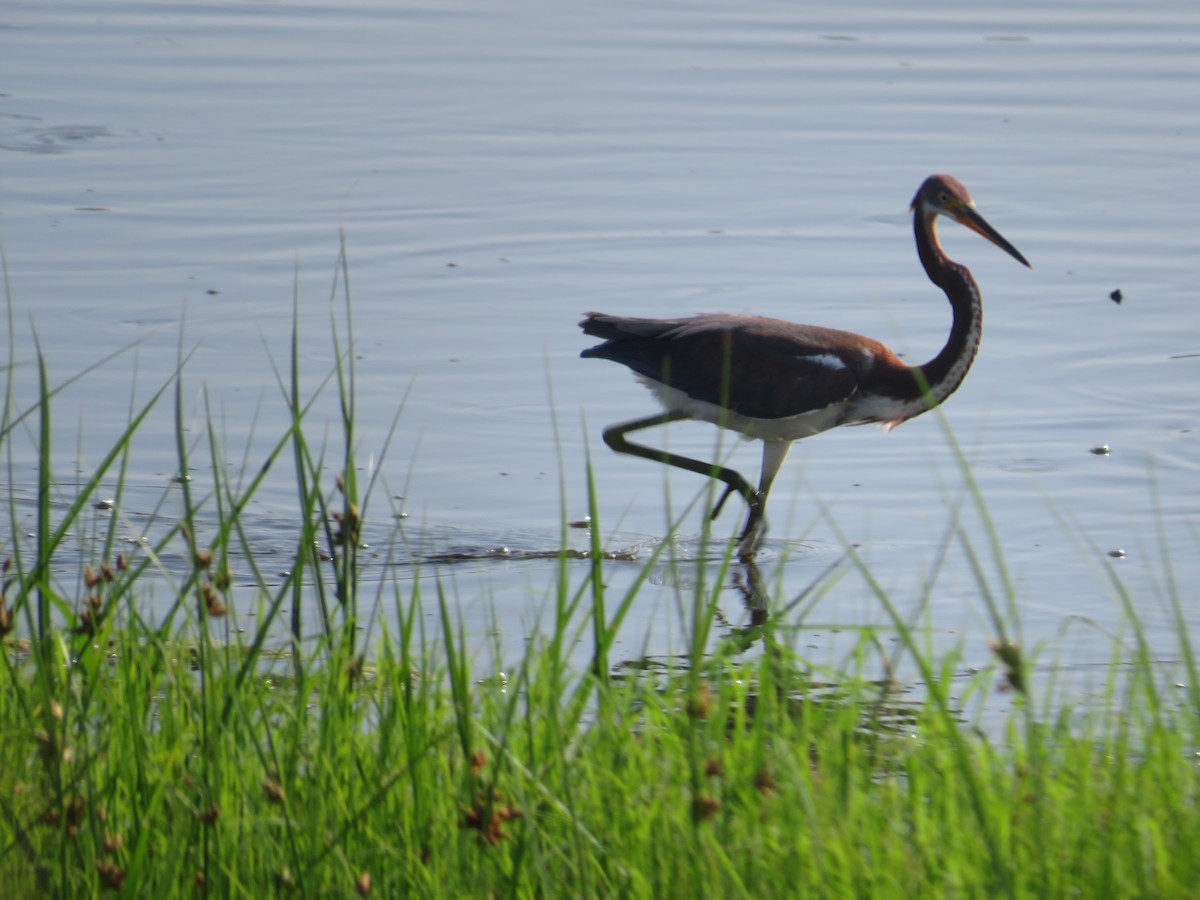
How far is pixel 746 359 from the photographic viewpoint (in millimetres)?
7238

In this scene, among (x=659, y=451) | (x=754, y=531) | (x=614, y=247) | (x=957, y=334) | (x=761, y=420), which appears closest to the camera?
(x=754, y=531)

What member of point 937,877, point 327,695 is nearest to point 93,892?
point 327,695

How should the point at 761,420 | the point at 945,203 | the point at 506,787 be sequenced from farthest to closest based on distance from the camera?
the point at 945,203 → the point at 761,420 → the point at 506,787

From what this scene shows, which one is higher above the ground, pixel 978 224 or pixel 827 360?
pixel 978 224

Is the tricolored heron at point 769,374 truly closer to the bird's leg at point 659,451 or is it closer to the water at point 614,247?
the bird's leg at point 659,451

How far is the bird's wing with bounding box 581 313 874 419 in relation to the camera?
715cm

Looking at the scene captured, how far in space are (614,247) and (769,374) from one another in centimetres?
312

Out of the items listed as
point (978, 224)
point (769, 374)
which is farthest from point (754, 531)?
point (978, 224)

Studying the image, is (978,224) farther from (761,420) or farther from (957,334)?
(761,420)

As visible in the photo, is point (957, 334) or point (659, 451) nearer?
point (957, 334)

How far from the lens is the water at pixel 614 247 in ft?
22.2

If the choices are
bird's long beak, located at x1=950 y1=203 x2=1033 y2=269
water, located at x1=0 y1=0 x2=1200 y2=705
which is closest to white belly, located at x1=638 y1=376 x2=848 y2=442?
water, located at x1=0 y1=0 x2=1200 y2=705

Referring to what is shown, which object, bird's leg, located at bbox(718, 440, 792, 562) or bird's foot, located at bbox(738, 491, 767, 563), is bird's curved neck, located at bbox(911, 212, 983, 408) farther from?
bird's foot, located at bbox(738, 491, 767, 563)

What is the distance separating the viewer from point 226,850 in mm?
3105
